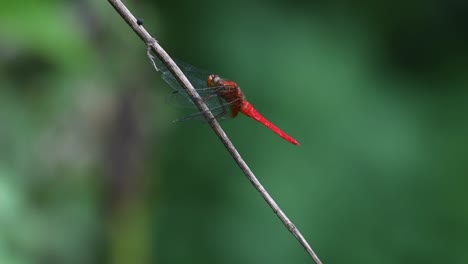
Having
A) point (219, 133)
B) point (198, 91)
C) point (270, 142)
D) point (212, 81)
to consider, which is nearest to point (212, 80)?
point (212, 81)

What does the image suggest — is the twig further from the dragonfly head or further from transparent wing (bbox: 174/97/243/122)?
the dragonfly head

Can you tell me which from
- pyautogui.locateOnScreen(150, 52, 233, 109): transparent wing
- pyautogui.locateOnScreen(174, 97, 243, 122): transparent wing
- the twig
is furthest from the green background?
the twig

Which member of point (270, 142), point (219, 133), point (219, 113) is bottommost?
point (270, 142)

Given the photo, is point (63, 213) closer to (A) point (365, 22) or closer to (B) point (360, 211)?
(B) point (360, 211)

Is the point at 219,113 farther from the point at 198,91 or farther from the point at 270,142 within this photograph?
the point at 270,142

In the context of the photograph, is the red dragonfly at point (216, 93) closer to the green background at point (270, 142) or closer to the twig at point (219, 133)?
the twig at point (219, 133)

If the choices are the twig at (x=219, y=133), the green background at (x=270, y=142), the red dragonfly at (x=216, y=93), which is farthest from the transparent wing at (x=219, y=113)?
the green background at (x=270, y=142)

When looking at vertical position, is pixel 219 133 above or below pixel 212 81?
above

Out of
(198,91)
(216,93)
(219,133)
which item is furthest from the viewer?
(216,93)

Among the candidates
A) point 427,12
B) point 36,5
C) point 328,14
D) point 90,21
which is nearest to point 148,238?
point 90,21

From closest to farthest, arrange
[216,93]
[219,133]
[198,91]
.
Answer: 1. [219,133]
2. [198,91]
3. [216,93]
